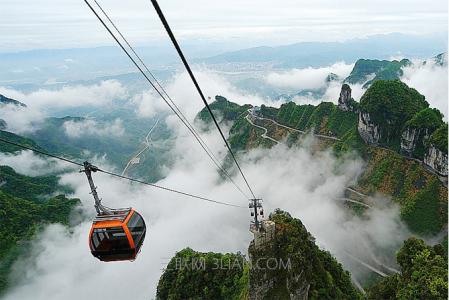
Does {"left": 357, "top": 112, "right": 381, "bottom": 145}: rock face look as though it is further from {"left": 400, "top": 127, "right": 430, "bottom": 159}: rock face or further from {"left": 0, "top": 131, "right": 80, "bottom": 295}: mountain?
{"left": 0, "top": 131, "right": 80, "bottom": 295}: mountain

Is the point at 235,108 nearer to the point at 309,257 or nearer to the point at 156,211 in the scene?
the point at 156,211

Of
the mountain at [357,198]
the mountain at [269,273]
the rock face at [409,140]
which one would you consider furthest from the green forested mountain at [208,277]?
the rock face at [409,140]

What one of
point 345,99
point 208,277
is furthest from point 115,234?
point 345,99

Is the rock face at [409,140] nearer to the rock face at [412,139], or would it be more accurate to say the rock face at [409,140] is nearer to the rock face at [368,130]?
the rock face at [412,139]

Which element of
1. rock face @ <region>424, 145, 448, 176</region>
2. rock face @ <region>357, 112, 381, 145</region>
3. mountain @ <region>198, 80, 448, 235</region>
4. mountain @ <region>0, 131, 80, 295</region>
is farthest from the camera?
rock face @ <region>357, 112, 381, 145</region>

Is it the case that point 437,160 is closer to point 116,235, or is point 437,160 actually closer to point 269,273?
point 269,273

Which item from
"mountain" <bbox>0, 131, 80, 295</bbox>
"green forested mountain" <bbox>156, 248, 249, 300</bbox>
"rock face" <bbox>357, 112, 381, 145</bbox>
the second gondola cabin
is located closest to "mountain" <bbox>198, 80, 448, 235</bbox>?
"rock face" <bbox>357, 112, 381, 145</bbox>

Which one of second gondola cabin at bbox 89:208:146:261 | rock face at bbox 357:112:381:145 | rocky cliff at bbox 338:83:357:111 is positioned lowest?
second gondola cabin at bbox 89:208:146:261
